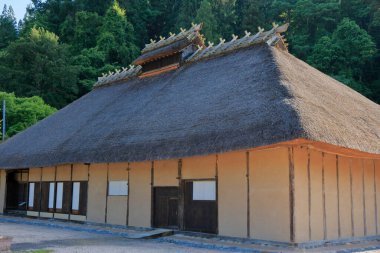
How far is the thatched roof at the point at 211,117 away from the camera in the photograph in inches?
424

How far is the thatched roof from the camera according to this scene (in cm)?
1077

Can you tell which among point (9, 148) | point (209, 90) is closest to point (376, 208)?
point (209, 90)

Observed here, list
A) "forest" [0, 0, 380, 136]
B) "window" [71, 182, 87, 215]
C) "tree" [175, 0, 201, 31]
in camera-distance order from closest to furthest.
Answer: "window" [71, 182, 87, 215] < "forest" [0, 0, 380, 136] < "tree" [175, 0, 201, 31]

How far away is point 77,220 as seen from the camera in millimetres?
17703

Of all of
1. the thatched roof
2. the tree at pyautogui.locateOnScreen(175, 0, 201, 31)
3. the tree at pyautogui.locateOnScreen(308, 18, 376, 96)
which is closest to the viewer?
the thatched roof

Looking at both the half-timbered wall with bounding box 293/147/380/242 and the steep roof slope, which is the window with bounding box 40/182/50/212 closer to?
the steep roof slope

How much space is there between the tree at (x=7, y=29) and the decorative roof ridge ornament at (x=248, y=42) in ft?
123

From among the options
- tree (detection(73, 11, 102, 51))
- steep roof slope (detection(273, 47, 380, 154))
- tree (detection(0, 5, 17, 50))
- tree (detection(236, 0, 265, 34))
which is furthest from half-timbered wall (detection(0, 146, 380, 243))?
tree (detection(0, 5, 17, 50))

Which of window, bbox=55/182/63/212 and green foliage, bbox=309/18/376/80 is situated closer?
window, bbox=55/182/63/212

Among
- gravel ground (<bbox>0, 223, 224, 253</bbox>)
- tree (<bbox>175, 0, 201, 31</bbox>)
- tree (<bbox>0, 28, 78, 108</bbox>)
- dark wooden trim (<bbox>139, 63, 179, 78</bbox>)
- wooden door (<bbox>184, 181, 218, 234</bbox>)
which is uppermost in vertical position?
tree (<bbox>175, 0, 201, 31</bbox>)

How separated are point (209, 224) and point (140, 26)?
39.9 meters

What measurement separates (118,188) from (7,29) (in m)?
42.3

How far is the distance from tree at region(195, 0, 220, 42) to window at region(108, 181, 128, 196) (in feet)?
81.5

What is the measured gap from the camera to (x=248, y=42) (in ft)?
53.9
